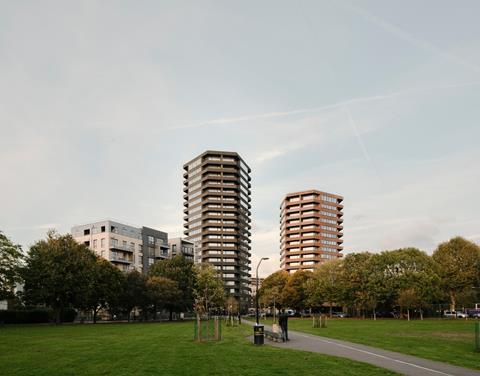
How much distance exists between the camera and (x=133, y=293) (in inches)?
3509

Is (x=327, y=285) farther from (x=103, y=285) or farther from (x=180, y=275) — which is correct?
(x=103, y=285)

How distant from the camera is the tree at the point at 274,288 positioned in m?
134

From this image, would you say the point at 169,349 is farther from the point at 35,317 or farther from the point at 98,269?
the point at 35,317

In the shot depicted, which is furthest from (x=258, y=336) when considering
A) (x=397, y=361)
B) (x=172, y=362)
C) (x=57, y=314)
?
(x=57, y=314)

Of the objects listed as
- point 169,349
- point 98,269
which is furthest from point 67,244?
point 169,349

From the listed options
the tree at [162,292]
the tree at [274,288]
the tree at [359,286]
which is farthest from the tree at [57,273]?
the tree at [274,288]

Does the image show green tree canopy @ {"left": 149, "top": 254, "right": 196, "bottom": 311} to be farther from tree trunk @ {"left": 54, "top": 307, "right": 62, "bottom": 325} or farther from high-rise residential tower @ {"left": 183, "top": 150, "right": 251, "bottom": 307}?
high-rise residential tower @ {"left": 183, "top": 150, "right": 251, "bottom": 307}

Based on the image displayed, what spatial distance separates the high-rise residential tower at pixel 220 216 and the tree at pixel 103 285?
344ft

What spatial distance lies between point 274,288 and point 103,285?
6805 centimetres

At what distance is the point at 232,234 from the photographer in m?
192

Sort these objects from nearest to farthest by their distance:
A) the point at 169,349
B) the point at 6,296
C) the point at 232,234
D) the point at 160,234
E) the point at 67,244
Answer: the point at 169,349 → the point at 6,296 → the point at 67,244 → the point at 160,234 → the point at 232,234

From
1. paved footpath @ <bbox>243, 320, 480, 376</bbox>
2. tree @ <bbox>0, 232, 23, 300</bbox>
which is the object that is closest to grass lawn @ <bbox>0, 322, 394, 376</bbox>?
paved footpath @ <bbox>243, 320, 480, 376</bbox>

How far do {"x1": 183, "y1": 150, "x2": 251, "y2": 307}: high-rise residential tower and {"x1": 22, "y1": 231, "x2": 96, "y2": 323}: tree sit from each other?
114615 mm

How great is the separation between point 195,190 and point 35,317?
394ft
